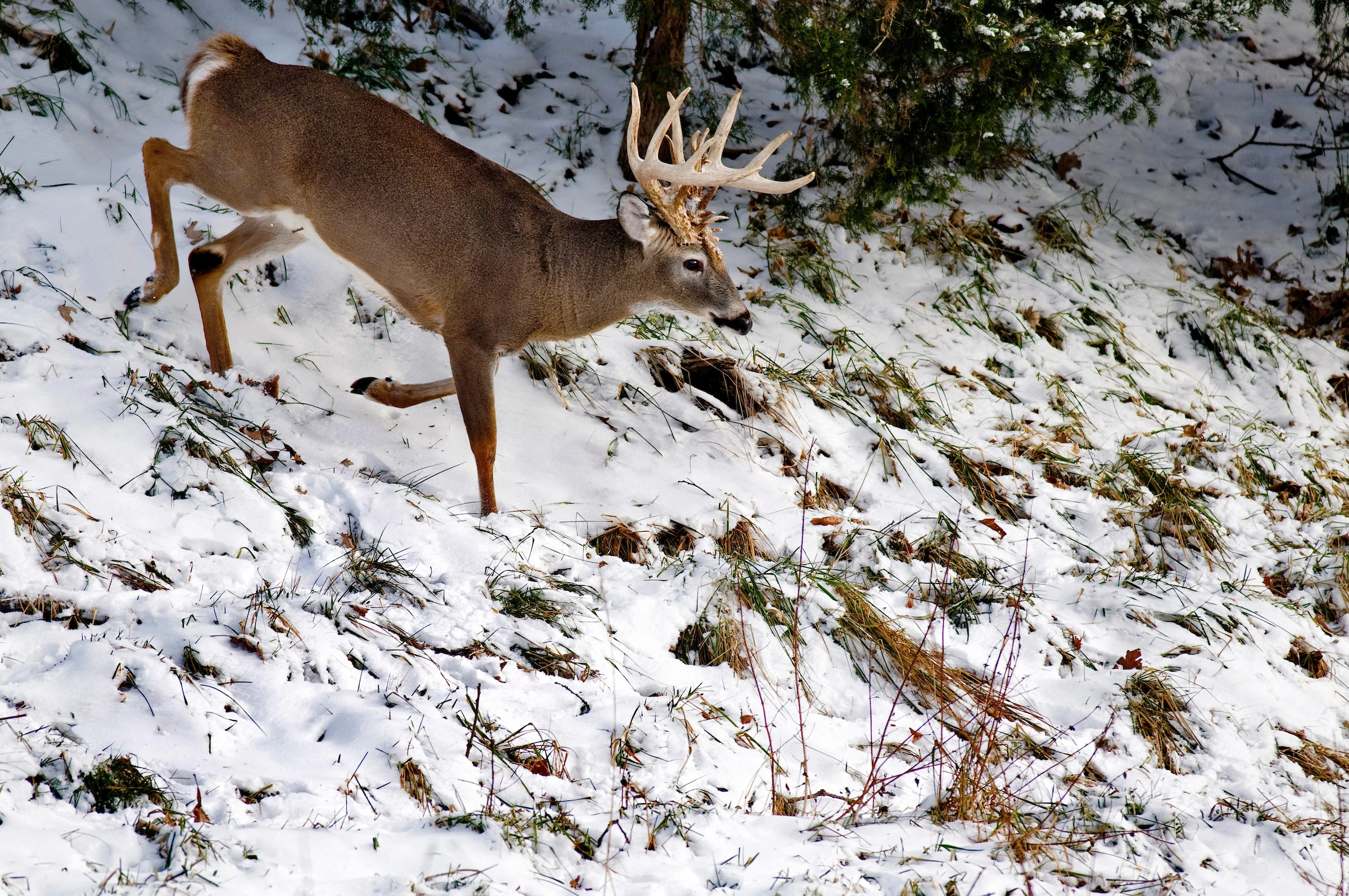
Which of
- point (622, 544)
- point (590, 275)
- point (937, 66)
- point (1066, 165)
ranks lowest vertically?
point (622, 544)

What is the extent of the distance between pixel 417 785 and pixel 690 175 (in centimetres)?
261

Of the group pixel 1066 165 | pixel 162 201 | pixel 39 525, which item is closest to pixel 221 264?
pixel 162 201

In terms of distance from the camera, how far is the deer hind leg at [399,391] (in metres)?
4.75

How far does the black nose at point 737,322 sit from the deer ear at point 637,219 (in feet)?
1.46

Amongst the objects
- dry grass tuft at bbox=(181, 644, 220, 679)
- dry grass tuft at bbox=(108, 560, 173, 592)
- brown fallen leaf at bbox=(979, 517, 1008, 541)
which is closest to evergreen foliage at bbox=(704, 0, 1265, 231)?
brown fallen leaf at bbox=(979, 517, 1008, 541)

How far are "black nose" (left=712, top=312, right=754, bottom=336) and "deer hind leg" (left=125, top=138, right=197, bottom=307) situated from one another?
2370mm

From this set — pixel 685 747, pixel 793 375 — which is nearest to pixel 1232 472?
pixel 793 375

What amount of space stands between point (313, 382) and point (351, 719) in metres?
2.31

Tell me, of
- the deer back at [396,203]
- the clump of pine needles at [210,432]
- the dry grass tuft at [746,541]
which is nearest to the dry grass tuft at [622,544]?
the dry grass tuft at [746,541]

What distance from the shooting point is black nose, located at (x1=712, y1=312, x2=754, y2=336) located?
15.1 ft

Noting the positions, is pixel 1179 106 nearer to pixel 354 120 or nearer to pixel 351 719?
pixel 354 120

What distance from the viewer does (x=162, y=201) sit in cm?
467

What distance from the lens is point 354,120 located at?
4.48m

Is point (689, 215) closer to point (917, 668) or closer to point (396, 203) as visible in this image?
point (396, 203)
